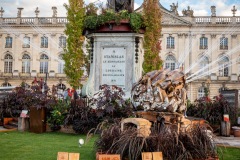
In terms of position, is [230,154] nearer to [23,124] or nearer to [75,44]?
[23,124]

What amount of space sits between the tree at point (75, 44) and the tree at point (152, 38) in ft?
16.4

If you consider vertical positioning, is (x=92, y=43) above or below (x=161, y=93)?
above

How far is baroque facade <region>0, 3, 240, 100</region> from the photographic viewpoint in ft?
188

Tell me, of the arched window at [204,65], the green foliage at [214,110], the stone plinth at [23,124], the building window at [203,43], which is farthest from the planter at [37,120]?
the building window at [203,43]

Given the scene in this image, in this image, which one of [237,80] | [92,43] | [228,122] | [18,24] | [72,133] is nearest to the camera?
[72,133]

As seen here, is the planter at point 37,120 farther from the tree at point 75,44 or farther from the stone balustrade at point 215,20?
the stone balustrade at point 215,20

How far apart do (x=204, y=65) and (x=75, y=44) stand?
31.1 m

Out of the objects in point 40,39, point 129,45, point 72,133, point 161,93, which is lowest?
point 72,133

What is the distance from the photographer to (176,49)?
58594 mm

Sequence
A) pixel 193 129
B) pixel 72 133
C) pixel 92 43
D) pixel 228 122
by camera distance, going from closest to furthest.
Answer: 1. pixel 193 129
2. pixel 72 133
3. pixel 228 122
4. pixel 92 43

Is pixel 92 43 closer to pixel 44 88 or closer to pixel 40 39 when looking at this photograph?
pixel 44 88

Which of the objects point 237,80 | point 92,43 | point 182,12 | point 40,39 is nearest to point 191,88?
point 237,80

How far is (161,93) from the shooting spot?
748cm

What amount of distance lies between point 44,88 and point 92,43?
6.66 ft
